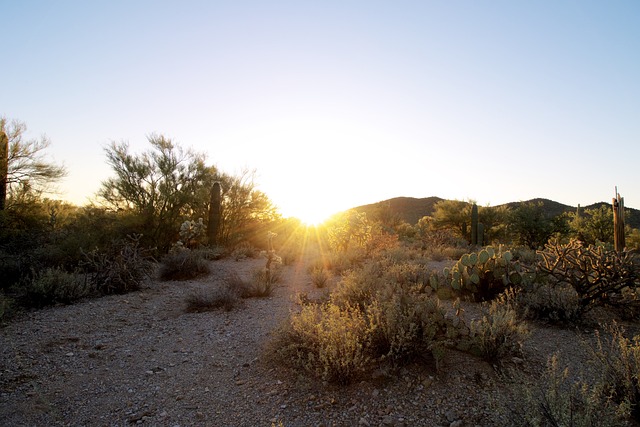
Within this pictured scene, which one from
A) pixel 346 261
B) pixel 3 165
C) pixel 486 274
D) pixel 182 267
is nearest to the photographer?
pixel 486 274

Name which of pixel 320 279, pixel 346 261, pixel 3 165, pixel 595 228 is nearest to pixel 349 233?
pixel 346 261

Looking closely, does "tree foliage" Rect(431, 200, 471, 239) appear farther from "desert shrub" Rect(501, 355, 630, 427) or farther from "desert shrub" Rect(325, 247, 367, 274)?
"desert shrub" Rect(501, 355, 630, 427)

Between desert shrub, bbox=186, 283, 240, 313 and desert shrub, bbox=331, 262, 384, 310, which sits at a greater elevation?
desert shrub, bbox=331, 262, 384, 310

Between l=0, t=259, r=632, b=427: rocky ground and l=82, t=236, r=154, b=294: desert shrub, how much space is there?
1.76 metres

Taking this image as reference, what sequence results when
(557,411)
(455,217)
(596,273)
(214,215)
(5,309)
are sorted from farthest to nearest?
(455,217)
(214,215)
(5,309)
(596,273)
(557,411)

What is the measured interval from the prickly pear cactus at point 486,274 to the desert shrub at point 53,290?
680 cm

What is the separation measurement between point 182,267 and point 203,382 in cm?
630

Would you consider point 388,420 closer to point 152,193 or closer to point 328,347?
point 328,347

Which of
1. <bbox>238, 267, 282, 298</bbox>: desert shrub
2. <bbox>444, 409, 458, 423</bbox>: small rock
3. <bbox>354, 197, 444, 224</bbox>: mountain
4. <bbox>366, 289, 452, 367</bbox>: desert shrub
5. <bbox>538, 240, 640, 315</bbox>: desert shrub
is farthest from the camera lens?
<bbox>354, 197, 444, 224</bbox>: mountain

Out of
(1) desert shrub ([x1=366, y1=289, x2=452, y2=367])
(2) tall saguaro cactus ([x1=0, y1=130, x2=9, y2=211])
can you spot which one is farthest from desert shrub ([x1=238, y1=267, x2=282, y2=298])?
(2) tall saguaro cactus ([x1=0, y1=130, x2=9, y2=211])

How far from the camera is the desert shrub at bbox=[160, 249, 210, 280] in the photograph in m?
10.1

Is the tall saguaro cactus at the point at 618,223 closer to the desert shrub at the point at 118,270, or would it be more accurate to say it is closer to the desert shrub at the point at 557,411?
the desert shrub at the point at 557,411

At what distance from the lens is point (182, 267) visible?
1022cm

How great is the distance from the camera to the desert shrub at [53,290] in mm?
7023
